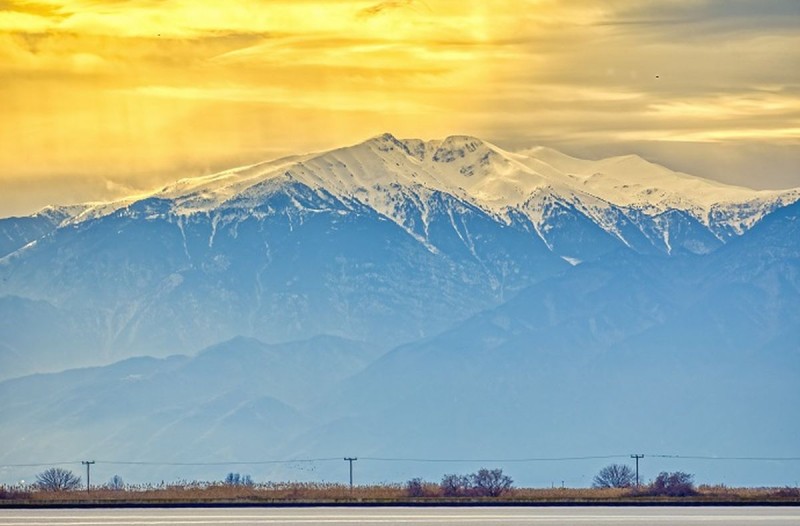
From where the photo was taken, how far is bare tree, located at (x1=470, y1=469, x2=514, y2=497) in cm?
8888

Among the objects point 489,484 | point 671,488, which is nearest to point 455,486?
point 489,484

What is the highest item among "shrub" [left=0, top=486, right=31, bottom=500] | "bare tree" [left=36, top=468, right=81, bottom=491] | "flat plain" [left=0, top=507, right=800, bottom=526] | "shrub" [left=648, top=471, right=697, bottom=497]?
"bare tree" [left=36, top=468, right=81, bottom=491]

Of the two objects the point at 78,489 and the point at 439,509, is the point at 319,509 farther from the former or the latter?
the point at 78,489

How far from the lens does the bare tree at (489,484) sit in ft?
292

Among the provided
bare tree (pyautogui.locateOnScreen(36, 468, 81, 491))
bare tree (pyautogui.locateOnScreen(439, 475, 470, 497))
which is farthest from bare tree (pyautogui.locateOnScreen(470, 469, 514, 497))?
bare tree (pyautogui.locateOnScreen(36, 468, 81, 491))

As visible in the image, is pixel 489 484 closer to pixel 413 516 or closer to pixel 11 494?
pixel 413 516

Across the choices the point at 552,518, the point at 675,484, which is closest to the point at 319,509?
the point at 552,518

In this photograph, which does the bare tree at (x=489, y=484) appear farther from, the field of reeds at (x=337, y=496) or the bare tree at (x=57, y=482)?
the bare tree at (x=57, y=482)

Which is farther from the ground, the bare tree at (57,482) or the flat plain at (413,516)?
the bare tree at (57,482)

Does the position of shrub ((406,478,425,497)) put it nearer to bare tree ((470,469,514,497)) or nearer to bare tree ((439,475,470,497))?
bare tree ((439,475,470,497))

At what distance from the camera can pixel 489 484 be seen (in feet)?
296

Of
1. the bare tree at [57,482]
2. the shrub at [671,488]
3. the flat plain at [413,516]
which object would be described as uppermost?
the bare tree at [57,482]

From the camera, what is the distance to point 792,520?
73.6 meters

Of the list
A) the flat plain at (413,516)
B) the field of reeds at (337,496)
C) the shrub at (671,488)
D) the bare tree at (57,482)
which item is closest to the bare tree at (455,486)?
the field of reeds at (337,496)
